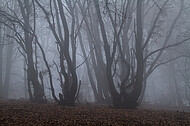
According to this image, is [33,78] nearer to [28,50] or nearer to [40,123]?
[28,50]

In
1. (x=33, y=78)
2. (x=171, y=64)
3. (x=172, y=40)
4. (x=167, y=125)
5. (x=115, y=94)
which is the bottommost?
(x=167, y=125)

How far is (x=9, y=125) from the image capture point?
4.59m

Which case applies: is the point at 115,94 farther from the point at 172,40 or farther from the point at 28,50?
the point at 172,40

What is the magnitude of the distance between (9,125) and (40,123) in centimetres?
68

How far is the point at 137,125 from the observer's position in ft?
16.6

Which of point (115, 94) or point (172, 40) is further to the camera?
point (172, 40)

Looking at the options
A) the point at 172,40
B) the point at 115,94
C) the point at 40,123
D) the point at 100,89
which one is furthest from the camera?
the point at 172,40

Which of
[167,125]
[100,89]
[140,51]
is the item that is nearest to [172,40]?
[100,89]

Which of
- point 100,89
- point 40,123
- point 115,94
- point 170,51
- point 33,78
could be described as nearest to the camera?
point 40,123

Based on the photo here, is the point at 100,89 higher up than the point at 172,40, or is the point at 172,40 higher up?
the point at 172,40

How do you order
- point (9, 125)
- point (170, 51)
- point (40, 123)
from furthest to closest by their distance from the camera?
point (170, 51), point (40, 123), point (9, 125)

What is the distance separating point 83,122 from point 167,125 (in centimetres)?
207

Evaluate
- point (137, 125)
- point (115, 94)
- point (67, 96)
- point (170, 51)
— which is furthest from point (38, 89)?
point (170, 51)

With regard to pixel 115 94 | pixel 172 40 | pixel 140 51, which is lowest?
pixel 115 94
